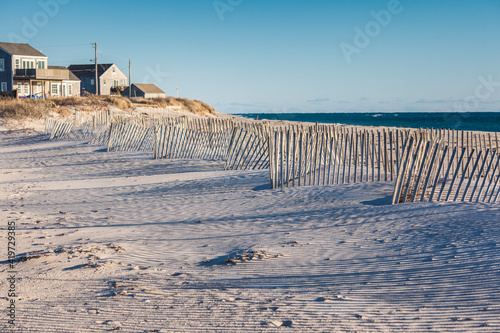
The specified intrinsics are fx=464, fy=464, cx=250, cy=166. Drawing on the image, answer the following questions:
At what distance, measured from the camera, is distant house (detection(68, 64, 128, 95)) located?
62.6 metres

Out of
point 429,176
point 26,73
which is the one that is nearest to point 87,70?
point 26,73

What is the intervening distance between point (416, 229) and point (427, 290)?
6.07 ft

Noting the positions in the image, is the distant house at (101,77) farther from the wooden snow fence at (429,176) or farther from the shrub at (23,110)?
the wooden snow fence at (429,176)

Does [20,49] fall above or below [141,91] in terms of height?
above

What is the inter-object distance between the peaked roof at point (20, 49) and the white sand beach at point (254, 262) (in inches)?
1611

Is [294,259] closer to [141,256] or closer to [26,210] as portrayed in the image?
[141,256]

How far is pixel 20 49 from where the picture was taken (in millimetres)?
45562

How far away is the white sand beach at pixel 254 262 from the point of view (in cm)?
376

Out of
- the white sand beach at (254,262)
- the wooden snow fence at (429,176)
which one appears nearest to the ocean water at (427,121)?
the wooden snow fence at (429,176)

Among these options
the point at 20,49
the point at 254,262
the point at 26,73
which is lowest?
the point at 254,262

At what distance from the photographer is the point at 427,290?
4.18m

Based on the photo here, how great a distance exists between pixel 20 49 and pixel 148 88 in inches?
862

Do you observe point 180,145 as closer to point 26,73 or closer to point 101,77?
point 26,73

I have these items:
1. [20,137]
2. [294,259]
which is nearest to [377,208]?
[294,259]
